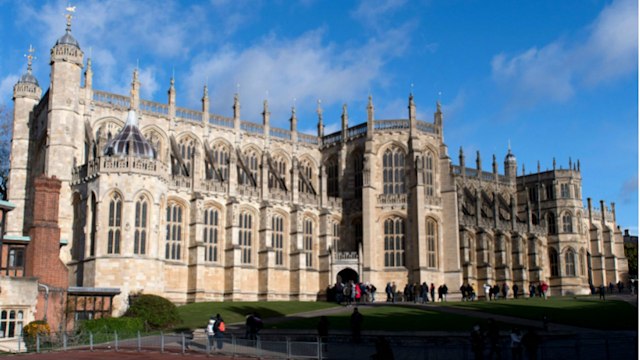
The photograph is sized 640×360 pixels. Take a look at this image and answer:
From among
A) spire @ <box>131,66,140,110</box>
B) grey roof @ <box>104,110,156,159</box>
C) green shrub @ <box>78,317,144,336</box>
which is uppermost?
spire @ <box>131,66,140,110</box>

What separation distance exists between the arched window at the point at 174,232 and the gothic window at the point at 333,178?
16.9 m

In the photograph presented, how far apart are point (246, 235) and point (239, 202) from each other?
2.76 metres

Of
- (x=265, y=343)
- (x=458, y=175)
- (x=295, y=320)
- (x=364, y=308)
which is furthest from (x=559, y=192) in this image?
(x=265, y=343)

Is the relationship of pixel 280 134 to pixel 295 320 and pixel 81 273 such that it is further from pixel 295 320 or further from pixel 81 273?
pixel 295 320

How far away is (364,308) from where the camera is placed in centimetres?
4575

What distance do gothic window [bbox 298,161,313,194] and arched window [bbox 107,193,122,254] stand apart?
2145 centimetres

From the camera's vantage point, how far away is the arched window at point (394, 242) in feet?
197

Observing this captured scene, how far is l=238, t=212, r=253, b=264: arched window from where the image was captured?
57.6 meters

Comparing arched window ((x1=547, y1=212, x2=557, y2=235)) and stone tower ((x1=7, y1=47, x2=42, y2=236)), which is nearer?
stone tower ((x1=7, y1=47, x2=42, y2=236))

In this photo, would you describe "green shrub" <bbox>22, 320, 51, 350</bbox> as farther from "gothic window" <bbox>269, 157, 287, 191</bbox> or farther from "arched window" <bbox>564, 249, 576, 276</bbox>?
"arched window" <bbox>564, 249, 576, 276</bbox>

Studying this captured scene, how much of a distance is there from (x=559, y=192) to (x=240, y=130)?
1440 inches

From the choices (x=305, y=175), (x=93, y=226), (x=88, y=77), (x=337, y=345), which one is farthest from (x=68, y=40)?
(x=337, y=345)

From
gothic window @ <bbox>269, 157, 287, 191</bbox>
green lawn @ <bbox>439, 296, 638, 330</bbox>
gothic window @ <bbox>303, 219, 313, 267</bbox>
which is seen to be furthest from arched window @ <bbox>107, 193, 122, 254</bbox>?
green lawn @ <bbox>439, 296, 638, 330</bbox>

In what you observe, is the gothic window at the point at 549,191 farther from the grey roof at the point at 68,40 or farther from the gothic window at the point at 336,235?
the grey roof at the point at 68,40
